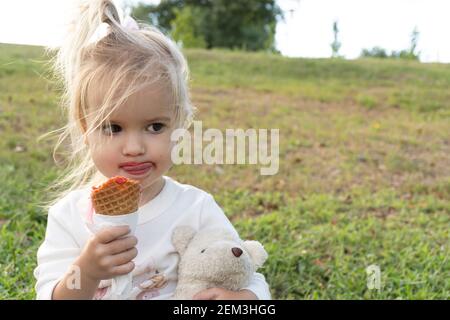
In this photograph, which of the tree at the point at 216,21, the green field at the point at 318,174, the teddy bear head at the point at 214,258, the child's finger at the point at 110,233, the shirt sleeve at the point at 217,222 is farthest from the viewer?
the tree at the point at 216,21

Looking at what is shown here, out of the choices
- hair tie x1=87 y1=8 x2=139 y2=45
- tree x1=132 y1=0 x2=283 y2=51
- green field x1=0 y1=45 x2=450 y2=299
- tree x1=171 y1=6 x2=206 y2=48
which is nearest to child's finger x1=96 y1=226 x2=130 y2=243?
hair tie x1=87 y1=8 x2=139 y2=45

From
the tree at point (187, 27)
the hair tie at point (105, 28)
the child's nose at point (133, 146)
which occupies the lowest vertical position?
the child's nose at point (133, 146)

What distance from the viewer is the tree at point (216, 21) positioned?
26.8 ft

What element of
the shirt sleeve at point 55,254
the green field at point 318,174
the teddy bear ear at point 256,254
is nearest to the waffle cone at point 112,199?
the shirt sleeve at point 55,254

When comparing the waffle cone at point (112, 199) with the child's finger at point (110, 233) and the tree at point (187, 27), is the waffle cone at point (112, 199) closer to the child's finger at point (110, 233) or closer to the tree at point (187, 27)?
the child's finger at point (110, 233)

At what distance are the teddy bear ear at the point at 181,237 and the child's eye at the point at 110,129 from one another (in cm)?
26

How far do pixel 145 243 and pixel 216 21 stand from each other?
8334 millimetres

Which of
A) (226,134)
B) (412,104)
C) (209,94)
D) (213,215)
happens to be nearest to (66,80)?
(213,215)

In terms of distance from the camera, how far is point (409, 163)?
3559mm

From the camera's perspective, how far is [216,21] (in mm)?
9242

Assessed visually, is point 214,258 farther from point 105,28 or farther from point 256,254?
point 105,28

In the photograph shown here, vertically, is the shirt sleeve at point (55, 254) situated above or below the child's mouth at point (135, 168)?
below

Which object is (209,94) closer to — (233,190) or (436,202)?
(233,190)

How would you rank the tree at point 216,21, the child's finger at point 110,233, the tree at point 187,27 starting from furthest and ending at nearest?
the tree at point 187,27 → the tree at point 216,21 → the child's finger at point 110,233
